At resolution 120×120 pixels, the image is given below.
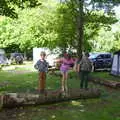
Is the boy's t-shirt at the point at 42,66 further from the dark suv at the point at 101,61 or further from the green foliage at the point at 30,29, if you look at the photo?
the dark suv at the point at 101,61

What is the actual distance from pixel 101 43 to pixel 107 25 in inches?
1641

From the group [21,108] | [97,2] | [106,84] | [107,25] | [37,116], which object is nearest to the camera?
[37,116]

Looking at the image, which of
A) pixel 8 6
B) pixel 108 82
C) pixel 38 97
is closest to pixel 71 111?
pixel 38 97

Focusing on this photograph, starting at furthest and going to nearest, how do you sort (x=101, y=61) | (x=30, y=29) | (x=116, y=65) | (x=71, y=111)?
(x=30, y=29) < (x=101, y=61) < (x=116, y=65) < (x=71, y=111)

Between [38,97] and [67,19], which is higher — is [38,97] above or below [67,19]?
below

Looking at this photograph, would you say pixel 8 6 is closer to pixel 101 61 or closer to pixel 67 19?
pixel 67 19

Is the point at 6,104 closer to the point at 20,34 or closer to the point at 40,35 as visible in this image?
the point at 40,35

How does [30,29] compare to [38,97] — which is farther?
[30,29]

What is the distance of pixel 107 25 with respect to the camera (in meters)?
28.9

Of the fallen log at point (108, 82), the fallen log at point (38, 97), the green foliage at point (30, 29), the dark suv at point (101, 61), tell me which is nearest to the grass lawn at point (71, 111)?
the fallen log at point (38, 97)

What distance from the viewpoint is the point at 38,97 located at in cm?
1470

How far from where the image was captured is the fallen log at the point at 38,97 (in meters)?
13.8

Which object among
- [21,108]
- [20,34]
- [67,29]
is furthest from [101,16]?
[20,34]

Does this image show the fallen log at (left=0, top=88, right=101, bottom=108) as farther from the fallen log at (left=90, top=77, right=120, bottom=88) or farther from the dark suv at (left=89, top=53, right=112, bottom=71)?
the dark suv at (left=89, top=53, right=112, bottom=71)
